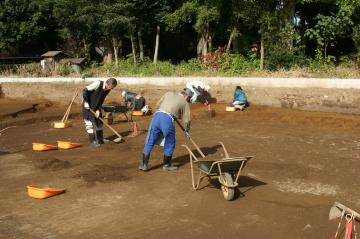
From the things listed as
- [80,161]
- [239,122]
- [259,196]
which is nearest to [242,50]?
[239,122]

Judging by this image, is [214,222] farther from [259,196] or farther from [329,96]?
[329,96]

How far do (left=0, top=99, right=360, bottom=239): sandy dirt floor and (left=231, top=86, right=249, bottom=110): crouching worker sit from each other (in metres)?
2.28

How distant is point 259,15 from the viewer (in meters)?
19.8

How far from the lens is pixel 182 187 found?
7953mm

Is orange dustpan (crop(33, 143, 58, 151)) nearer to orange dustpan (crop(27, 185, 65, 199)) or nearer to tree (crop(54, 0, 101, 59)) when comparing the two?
orange dustpan (crop(27, 185, 65, 199))

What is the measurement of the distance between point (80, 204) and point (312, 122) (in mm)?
8435

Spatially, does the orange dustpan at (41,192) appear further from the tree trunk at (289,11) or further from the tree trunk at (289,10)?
the tree trunk at (289,10)

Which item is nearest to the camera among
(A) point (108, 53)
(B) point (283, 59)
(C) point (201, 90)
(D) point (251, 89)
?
(C) point (201, 90)

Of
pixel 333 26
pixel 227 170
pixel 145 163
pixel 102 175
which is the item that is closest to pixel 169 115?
pixel 145 163

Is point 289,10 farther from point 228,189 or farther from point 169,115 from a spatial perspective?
point 228,189

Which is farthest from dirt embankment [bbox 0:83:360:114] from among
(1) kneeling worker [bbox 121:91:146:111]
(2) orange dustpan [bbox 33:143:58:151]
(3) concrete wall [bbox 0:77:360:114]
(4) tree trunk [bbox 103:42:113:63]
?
(2) orange dustpan [bbox 33:143:58:151]

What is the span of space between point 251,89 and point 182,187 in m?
9.40

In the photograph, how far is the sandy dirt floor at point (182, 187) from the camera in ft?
20.8

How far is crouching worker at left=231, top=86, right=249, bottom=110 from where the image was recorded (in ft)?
51.2
